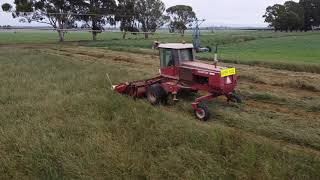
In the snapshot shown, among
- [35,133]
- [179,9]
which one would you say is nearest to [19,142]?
[35,133]

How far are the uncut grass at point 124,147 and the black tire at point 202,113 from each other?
13.2 inches

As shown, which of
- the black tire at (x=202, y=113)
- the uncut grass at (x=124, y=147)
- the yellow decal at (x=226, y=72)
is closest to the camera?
the uncut grass at (x=124, y=147)

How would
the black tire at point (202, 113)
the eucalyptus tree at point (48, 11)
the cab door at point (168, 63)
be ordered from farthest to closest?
the eucalyptus tree at point (48, 11) < the cab door at point (168, 63) < the black tire at point (202, 113)

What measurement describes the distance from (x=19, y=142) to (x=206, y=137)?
12.4ft

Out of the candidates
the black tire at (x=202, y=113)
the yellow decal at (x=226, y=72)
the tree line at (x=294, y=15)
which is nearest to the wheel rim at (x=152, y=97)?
the black tire at (x=202, y=113)

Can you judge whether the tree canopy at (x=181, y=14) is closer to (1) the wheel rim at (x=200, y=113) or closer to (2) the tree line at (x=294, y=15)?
(2) the tree line at (x=294, y=15)

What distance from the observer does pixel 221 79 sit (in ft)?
38.2

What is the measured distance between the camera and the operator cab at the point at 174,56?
12969 millimetres

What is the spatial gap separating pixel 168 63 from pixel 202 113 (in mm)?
2692

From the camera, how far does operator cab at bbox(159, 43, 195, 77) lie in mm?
12969

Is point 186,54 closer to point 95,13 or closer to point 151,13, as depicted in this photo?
point 95,13

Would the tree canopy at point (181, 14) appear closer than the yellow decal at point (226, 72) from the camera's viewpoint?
No

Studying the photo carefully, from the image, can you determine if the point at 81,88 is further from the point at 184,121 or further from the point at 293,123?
the point at 293,123

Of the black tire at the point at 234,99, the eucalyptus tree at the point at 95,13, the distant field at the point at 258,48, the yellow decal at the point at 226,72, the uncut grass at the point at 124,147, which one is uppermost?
the eucalyptus tree at the point at 95,13
